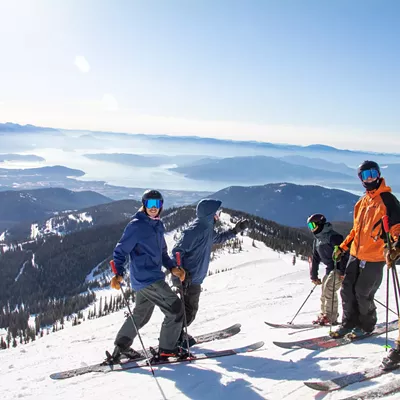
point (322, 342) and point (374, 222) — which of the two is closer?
point (374, 222)

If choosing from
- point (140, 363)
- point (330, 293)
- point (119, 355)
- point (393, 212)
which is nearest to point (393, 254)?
point (393, 212)

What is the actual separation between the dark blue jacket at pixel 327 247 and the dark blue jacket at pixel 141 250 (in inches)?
133

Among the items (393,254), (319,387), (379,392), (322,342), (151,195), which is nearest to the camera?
(379,392)

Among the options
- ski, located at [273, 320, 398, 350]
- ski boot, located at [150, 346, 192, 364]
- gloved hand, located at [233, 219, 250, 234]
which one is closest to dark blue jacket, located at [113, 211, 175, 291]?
ski boot, located at [150, 346, 192, 364]

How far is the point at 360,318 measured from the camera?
6129 mm

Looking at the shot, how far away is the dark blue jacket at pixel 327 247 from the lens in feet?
22.8

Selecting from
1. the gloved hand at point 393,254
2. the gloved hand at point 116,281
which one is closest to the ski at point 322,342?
the gloved hand at point 393,254

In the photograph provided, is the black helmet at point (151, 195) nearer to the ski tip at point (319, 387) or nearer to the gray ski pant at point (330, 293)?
Answer: the ski tip at point (319, 387)

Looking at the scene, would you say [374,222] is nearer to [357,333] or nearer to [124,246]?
[357,333]

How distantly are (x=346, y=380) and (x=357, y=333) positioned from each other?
191 cm

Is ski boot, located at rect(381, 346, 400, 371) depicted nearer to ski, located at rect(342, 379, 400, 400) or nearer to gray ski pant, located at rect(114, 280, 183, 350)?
ski, located at rect(342, 379, 400, 400)

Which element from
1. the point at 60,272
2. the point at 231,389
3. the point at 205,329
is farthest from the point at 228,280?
the point at 60,272

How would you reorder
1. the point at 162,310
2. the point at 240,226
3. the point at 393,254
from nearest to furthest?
the point at 393,254 → the point at 162,310 → the point at 240,226

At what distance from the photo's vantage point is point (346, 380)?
441 cm
